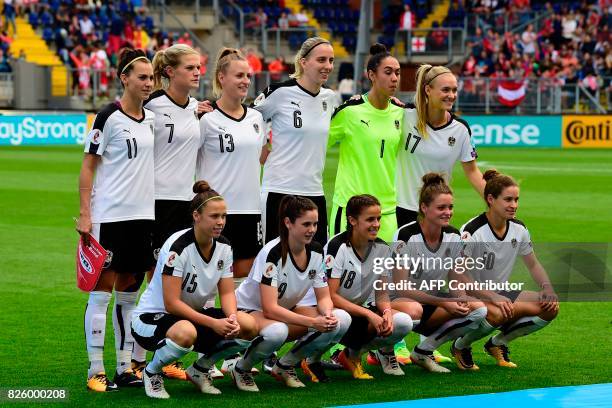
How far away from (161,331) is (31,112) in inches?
1005

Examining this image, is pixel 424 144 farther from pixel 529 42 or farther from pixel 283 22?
pixel 283 22

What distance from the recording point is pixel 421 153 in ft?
25.5

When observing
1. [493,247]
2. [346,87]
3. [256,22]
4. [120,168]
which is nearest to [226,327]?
[120,168]

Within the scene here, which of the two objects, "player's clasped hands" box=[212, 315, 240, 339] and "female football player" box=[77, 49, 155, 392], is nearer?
"player's clasped hands" box=[212, 315, 240, 339]

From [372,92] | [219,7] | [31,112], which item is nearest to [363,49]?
[219,7]

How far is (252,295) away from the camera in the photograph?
695 centimetres

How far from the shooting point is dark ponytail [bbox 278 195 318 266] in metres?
6.65

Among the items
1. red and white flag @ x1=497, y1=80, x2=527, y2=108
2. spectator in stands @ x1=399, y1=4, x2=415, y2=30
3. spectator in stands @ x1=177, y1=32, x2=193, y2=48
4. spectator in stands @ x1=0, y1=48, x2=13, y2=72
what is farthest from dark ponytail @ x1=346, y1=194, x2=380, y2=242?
spectator in stands @ x1=399, y1=4, x2=415, y2=30

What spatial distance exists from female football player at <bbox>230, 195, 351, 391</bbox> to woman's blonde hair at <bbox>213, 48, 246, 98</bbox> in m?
1.10

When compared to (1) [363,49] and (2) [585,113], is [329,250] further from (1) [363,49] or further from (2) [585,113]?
(1) [363,49]

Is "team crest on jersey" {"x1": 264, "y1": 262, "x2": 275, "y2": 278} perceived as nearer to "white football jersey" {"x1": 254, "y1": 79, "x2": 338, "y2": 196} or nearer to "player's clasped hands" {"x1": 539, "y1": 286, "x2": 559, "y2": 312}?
"white football jersey" {"x1": 254, "y1": 79, "x2": 338, "y2": 196}

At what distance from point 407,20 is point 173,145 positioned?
31475mm

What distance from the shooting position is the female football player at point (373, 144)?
7.70m

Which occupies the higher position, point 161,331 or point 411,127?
point 411,127
